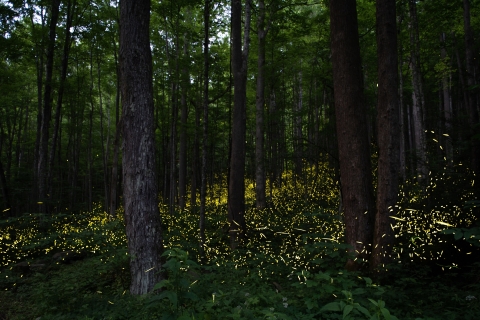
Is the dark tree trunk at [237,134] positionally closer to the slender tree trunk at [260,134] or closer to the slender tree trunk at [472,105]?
the slender tree trunk at [260,134]

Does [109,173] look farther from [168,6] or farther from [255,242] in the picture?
[255,242]

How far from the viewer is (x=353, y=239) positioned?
16.3ft

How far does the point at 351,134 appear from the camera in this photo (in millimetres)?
5191

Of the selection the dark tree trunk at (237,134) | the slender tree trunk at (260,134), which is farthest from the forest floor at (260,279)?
the slender tree trunk at (260,134)

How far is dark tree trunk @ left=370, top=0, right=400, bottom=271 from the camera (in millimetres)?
4488

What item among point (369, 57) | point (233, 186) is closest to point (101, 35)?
point (233, 186)

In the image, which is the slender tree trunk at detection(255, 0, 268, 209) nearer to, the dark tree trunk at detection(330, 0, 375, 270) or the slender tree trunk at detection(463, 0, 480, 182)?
the dark tree trunk at detection(330, 0, 375, 270)

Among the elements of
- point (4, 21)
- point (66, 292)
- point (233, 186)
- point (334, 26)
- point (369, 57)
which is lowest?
point (66, 292)

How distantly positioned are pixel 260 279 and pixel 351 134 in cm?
327

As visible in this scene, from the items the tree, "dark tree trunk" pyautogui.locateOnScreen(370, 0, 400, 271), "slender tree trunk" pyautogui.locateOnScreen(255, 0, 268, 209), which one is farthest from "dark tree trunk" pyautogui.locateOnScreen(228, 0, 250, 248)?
"dark tree trunk" pyautogui.locateOnScreen(370, 0, 400, 271)

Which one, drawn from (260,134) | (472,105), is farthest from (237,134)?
(472,105)

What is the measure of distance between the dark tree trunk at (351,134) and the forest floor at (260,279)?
0.44 m

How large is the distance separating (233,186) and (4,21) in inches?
447

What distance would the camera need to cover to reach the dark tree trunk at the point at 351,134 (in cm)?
493
